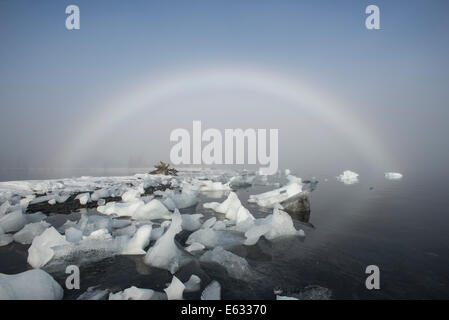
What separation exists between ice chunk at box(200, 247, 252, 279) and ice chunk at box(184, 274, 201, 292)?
2.28ft

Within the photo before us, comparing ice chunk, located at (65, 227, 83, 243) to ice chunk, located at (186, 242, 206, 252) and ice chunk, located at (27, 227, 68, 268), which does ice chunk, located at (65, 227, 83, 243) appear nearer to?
ice chunk, located at (27, 227, 68, 268)

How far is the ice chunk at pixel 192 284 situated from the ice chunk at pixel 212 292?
7.4 inches

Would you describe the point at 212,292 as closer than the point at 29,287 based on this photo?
No

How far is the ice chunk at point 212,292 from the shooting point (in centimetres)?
326

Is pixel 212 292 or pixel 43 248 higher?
pixel 43 248

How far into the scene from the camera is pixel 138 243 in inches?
198

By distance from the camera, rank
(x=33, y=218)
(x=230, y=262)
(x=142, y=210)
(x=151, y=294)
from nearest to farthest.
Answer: (x=151, y=294) → (x=230, y=262) → (x=33, y=218) → (x=142, y=210)

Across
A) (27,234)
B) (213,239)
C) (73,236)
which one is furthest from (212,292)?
(27,234)

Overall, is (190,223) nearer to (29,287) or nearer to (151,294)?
(151,294)

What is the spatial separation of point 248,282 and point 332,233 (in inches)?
173

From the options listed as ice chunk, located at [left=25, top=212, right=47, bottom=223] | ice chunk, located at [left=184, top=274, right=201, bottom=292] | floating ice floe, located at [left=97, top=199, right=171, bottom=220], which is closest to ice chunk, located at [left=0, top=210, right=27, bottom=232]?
ice chunk, located at [left=25, top=212, right=47, bottom=223]

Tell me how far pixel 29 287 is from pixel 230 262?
125 inches
